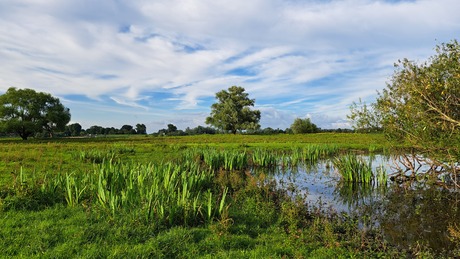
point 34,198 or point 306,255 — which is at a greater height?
point 34,198

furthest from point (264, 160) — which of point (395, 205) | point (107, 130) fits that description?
point (107, 130)

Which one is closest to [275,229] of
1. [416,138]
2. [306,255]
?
[306,255]

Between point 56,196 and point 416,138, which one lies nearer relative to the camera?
point 56,196

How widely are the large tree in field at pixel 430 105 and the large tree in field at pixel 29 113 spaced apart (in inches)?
2758

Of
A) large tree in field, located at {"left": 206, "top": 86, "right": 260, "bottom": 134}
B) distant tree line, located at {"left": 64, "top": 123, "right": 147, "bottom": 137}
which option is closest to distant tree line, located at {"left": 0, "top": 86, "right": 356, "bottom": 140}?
large tree in field, located at {"left": 206, "top": 86, "right": 260, "bottom": 134}

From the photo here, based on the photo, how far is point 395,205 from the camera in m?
10.8

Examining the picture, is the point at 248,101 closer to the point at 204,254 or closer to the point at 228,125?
the point at 228,125

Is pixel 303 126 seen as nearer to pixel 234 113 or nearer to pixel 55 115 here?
pixel 234 113

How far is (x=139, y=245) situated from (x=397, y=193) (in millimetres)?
11390

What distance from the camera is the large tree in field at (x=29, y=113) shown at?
201 feet

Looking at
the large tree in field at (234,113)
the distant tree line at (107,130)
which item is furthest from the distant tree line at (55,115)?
the distant tree line at (107,130)

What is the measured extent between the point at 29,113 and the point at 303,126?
68320 millimetres

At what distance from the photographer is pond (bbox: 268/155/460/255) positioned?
25.9 ft

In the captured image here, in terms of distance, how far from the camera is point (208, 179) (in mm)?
12461
